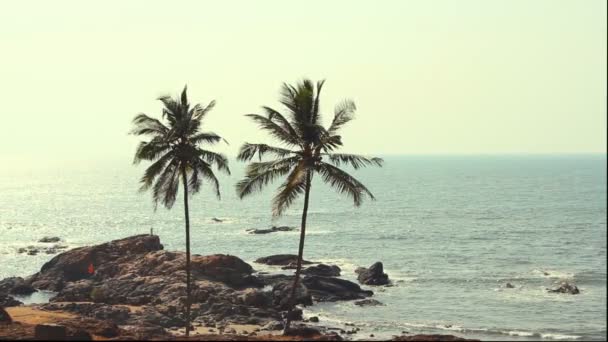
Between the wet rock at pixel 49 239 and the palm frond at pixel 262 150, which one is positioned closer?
the palm frond at pixel 262 150

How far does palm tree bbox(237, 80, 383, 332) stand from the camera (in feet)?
121

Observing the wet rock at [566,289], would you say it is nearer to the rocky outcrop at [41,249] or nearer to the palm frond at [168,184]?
the palm frond at [168,184]

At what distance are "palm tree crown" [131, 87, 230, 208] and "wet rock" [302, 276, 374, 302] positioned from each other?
36500 millimetres

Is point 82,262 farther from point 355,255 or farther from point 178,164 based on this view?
point 178,164

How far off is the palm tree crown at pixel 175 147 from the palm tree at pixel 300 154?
3.23 m

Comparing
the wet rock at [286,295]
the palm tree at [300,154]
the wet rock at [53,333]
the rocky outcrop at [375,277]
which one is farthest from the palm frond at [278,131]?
the rocky outcrop at [375,277]

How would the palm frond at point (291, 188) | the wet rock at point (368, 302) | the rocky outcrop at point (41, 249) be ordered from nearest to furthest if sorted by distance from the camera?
the palm frond at point (291, 188) < the wet rock at point (368, 302) < the rocky outcrop at point (41, 249)

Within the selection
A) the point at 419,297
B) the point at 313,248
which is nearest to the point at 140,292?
the point at 419,297

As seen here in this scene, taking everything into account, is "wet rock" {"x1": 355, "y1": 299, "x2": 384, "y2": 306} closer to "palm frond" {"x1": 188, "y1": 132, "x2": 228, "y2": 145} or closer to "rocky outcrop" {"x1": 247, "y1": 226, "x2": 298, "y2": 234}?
"palm frond" {"x1": 188, "y1": 132, "x2": 228, "y2": 145}

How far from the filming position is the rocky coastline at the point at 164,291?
60.6 metres

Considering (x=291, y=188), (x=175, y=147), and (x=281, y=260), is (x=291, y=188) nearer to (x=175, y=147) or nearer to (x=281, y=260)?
(x=175, y=147)

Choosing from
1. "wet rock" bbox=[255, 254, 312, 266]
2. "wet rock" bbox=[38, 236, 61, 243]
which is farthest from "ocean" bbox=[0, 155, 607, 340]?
"wet rock" bbox=[255, 254, 312, 266]

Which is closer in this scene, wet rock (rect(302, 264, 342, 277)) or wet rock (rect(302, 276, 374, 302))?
wet rock (rect(302, 276, 374, 302))

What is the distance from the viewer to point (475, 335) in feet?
202
